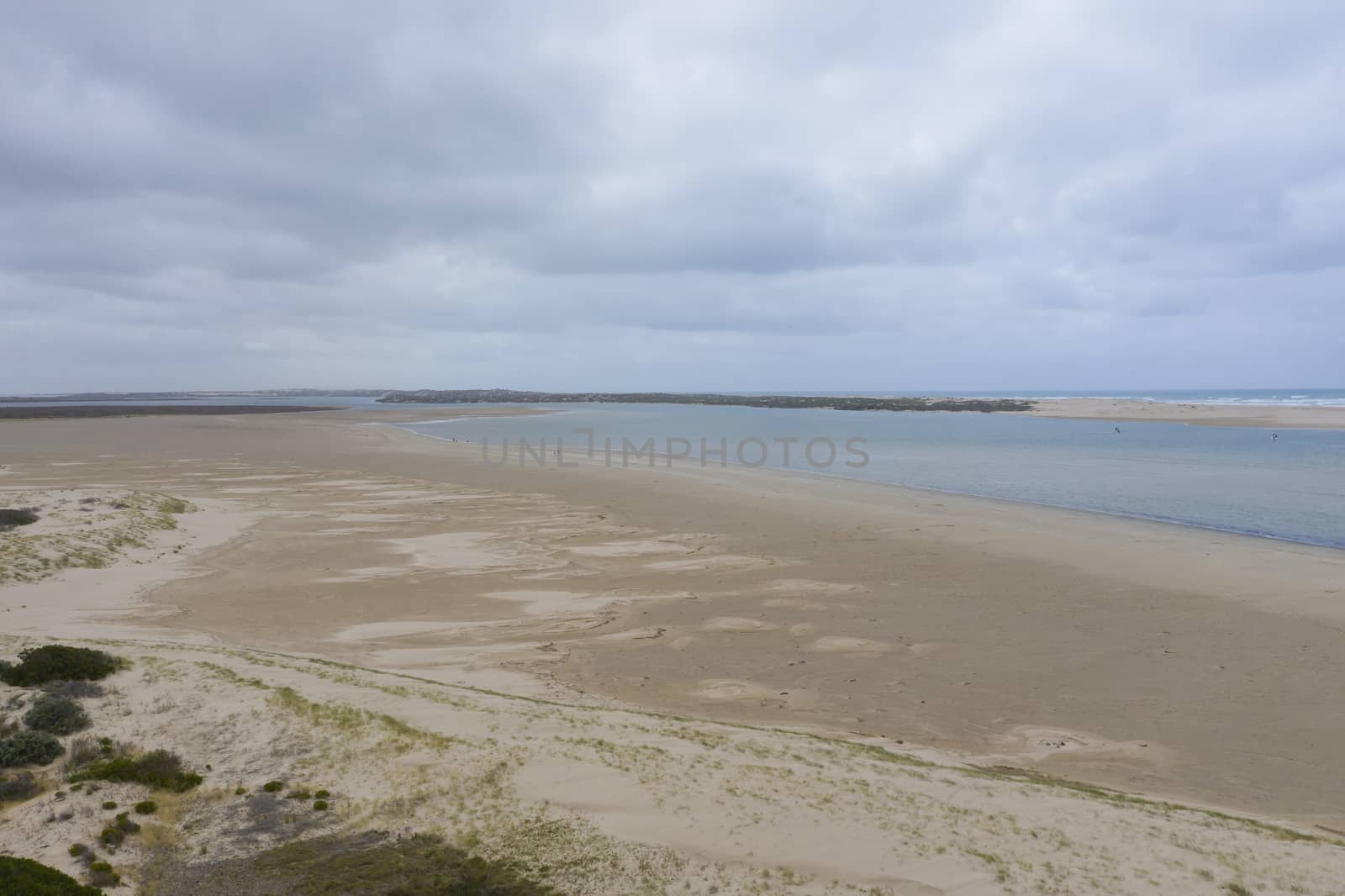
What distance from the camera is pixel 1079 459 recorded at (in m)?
41.5

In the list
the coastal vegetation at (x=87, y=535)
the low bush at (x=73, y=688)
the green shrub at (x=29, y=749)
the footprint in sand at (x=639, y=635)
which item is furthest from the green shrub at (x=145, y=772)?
the coastal vegetation at (x=87, y=535)

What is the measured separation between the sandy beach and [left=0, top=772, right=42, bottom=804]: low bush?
0.32 m

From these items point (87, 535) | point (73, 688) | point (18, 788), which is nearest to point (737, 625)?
point (73, 688)

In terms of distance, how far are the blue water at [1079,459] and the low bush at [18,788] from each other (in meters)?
25.0

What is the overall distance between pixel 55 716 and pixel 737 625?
30.1 ft

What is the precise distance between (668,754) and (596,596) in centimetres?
731

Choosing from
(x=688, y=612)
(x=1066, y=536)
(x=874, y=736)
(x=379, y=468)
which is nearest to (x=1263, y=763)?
(x=874, y=736)

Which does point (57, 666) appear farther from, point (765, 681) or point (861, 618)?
point (861, 618)

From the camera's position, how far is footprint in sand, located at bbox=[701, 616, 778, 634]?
12.9 m

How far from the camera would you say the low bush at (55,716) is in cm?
751

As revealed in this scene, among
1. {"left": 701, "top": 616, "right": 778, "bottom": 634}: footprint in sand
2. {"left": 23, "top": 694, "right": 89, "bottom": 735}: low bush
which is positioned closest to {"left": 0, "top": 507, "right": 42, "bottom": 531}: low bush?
{"left": 23, "top": 694, "right": 89, "bottom": 735}: low bush

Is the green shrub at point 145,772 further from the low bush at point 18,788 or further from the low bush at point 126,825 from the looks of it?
the low bush at point 126,825

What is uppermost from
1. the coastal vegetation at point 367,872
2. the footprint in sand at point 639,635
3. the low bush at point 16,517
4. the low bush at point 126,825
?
the low bush at point 16,517

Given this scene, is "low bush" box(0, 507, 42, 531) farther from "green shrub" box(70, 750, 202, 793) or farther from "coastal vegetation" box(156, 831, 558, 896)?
"coastal vegetation" box(156, 831, 558, 896)
